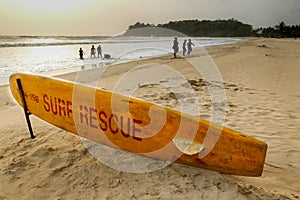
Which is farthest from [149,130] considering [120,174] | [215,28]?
[215,28]

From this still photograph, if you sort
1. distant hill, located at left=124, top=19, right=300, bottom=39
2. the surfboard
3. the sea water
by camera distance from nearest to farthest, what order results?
the surfboard
the sea water
distant hill, located at left=124, top=19, right=300, bottom=39

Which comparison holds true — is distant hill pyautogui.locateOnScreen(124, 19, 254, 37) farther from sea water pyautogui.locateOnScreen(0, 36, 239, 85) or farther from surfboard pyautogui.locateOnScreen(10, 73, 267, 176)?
surfboard pyautogui.locateOnScreen(10, 73, 267, 176)

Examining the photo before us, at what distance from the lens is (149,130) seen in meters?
2.81

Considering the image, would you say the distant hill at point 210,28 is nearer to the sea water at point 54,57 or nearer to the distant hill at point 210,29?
the distant hill at point 210,29

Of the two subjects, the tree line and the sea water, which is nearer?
the sea water

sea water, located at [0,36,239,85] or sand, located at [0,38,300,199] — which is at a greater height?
sea water, located at [0,36,239,85]

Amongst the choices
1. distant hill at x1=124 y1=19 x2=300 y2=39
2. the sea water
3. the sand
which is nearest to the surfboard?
the sand

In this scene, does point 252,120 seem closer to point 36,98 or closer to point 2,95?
point 36,98

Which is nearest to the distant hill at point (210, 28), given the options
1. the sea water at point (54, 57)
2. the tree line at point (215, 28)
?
the tree line at point (215, 28)

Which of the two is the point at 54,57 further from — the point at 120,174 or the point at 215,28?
the point at 215,28

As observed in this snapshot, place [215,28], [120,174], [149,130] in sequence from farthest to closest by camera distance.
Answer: [215,28] → [120,174] → [149,130]

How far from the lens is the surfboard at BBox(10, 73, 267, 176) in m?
2.51

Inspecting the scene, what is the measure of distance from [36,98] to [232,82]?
6751 mm

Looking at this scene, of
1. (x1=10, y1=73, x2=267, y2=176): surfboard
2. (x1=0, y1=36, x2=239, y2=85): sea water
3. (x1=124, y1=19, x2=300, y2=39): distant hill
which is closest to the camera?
(x1=10, y1=73, x2=267, y2=176): surfboard
